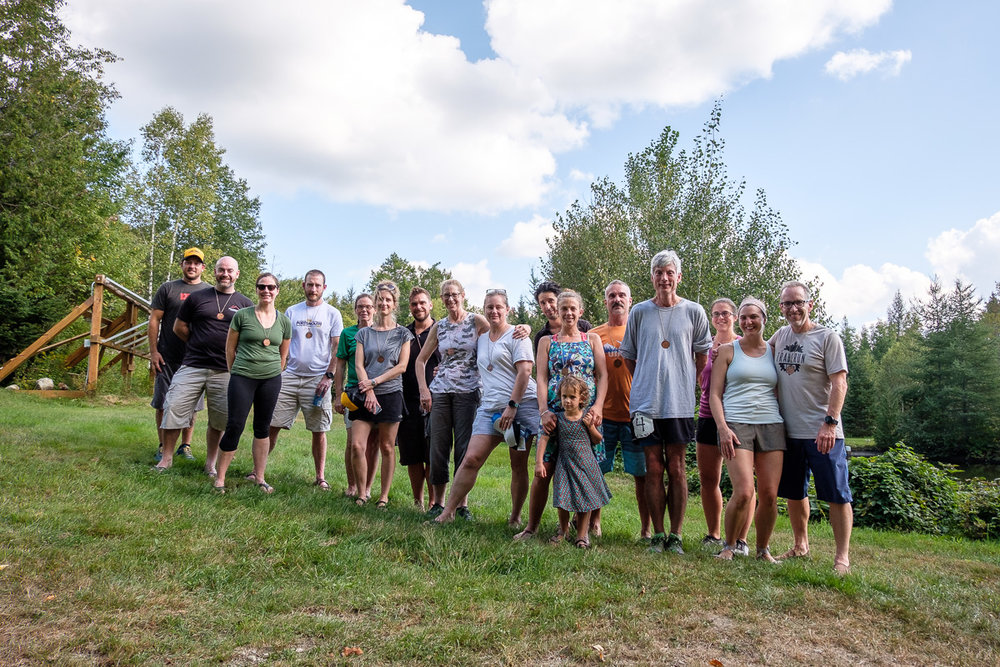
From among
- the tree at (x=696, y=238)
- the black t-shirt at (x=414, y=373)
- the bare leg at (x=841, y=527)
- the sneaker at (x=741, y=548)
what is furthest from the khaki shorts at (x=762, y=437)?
the tree at (x=696, y=238)

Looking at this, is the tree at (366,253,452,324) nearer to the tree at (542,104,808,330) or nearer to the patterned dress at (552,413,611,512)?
the tree at (542,104,808,330)

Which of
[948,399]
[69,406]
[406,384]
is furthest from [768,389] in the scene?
[948,399]

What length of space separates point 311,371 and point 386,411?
1213 millimetres

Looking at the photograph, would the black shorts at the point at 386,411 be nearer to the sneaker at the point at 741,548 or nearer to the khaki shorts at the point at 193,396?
the khaki shorts at the point at 193,396

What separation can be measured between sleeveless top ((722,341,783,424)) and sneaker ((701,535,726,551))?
3.35ft

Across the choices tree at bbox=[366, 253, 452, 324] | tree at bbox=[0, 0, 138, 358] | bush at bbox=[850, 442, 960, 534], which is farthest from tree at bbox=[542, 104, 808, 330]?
tree at bbox=[366, 253, 452, 324]

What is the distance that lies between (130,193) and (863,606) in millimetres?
31258

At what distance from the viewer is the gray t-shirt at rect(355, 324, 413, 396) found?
574 cm

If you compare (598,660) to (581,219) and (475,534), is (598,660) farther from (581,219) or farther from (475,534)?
(581,219)

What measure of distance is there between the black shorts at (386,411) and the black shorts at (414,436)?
258 mm

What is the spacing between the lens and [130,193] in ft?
90.6

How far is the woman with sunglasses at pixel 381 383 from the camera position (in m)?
5.64

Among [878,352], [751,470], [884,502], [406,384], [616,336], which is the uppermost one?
[878,352]

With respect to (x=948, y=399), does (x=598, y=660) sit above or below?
below
